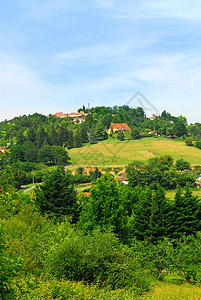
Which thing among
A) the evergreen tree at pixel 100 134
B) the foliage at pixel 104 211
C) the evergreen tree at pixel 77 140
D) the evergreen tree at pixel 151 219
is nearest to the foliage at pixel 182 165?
the evergreen tree at pixel 100 134

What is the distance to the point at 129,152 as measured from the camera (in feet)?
365

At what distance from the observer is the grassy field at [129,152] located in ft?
331

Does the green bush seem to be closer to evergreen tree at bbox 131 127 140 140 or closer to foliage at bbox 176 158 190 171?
foliage at bbox 176 158 190 171

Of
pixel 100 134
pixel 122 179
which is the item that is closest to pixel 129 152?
pixel 100 134

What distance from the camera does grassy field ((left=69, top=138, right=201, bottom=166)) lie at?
10088 centimetres

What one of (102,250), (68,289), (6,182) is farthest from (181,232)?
(6,182)

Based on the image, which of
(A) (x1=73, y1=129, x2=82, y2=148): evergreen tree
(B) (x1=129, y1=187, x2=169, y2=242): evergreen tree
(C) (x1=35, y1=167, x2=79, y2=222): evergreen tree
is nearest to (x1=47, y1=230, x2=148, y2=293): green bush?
(C) (x1=35, y1=167, x2=79, y2=222): evergreen tree

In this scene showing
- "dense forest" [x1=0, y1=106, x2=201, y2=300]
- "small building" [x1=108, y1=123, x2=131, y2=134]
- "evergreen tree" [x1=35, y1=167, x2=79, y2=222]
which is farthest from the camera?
"small building" [x1=108, y1=123, x2=131, y2=134]

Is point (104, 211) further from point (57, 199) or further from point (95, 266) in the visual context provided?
point (95, 266)

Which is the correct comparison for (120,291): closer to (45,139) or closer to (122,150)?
(122,150)

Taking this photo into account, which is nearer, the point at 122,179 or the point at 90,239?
the point at 90,239

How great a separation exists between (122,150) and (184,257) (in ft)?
320

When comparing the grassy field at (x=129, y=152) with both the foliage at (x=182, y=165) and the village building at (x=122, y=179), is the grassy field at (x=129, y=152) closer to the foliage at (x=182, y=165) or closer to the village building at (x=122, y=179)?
the foliage at (x=182, y=165)

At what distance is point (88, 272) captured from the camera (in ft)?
→ 44.3
